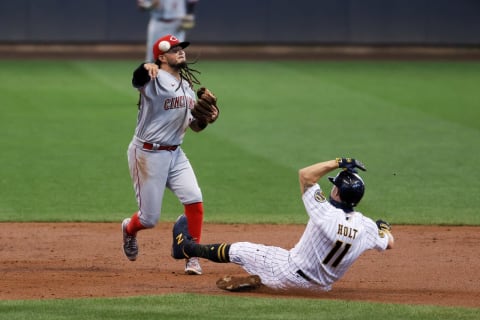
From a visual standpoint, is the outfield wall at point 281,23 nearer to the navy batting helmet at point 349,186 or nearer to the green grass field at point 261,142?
the green grass field at point 261,142

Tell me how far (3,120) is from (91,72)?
19.7 ft

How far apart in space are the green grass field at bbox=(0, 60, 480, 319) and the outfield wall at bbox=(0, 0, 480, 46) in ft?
5.26

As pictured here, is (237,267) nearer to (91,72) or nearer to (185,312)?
(185,312)

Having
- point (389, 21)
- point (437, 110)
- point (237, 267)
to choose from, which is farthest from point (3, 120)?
point (389, 21)

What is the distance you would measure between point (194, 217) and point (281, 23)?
17.9 meters

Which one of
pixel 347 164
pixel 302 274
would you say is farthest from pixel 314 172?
pixel 302 274

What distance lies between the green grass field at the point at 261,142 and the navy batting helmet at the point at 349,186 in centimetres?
76

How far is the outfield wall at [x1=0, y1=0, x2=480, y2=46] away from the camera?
83.7ft

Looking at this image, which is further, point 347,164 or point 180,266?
point 180,266

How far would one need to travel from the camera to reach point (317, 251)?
25.0 feet

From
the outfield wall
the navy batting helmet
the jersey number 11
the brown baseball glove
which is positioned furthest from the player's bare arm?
the outfield wall

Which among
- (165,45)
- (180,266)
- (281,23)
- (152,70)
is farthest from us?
(281,23)

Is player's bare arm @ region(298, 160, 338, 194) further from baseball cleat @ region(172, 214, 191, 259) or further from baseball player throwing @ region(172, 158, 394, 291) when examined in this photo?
baseball cleat @ region(172, 214, 191, 259)

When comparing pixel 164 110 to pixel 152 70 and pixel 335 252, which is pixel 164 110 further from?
pixel 335 252
